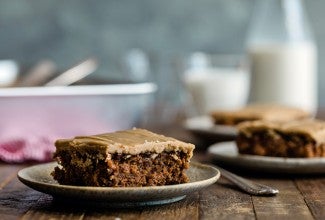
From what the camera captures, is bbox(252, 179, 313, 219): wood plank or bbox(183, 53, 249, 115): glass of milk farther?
bbox(183, 53, 249, 115): glass of milk

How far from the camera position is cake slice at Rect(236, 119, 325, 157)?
145 cm

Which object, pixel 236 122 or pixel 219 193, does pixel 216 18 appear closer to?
pixel 236 122

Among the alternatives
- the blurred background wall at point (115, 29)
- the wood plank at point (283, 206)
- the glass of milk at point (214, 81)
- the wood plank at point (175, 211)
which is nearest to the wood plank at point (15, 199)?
the wood plank at point (175, 211)

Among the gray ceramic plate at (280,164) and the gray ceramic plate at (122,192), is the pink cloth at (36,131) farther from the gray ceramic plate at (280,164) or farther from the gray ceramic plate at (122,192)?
the gray ceramic plate at (122,192)

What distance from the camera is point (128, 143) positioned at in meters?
1.08

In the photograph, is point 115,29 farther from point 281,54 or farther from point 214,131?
point 214,131

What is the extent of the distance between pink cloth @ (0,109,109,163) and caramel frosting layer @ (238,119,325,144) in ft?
1.30

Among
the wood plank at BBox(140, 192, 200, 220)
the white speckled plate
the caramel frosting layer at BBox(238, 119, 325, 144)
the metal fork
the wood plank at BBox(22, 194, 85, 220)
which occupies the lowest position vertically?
the white speckled plate

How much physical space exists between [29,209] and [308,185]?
0.49 metres

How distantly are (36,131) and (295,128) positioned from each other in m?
0.56

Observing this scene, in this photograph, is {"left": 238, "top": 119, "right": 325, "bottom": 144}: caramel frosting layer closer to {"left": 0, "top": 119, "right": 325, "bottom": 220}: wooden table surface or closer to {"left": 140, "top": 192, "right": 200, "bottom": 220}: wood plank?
{"left": 0, "top": 119, "right": 325, "bottom": 220}: wooden table surface

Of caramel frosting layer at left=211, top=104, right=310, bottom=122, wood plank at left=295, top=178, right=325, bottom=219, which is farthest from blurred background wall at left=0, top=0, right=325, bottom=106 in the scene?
wood plank at left=295, top=178, right=325, bottom=219

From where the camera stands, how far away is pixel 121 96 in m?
1.82

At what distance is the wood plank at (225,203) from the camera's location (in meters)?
1.04
